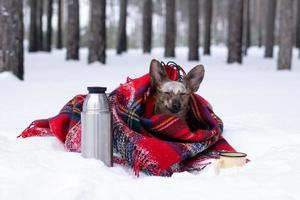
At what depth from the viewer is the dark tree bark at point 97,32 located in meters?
12.8

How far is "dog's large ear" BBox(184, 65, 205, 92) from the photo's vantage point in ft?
13.6

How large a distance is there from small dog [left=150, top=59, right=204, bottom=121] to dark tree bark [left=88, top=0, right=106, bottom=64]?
8.97 metres

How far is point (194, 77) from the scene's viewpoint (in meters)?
4.16

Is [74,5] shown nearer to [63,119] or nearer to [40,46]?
[40,46]

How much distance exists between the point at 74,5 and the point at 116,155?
40.5ft

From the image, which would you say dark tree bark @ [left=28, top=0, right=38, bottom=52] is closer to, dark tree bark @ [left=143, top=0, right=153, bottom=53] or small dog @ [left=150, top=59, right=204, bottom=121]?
dark tree bark @ [left=143, top=0, right=153, bottom=53]

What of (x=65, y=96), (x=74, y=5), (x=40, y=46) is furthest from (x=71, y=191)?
(x=40, y=46)

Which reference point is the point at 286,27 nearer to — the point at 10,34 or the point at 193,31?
the point at 193,31

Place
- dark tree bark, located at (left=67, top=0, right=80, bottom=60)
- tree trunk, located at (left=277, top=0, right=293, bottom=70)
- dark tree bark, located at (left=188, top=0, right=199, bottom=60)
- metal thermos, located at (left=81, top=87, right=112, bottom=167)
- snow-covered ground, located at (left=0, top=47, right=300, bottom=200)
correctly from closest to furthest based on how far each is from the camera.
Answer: snow-covered ground, located at (left=0, top=47, right=300, bottom=200), metal thermos, located at (left=81, top=87, right=112, bottom=167), tree trunk, located at (left=277, top=0, right=293, bottom=70), dark tree bark, located at (left=67, top=0, right=80, bottom=60), dark tree bark, located at (left=188, top=0, right=199, bottom=60)

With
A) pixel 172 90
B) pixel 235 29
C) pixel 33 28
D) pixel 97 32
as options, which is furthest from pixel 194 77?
pixel 33 28

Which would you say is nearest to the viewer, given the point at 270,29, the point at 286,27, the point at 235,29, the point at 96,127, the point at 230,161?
the point at 96,127

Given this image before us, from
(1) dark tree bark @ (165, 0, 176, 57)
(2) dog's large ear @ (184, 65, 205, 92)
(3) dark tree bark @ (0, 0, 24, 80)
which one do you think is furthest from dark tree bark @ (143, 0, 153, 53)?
(2) dog's large ear @ (184, 65, 205, 92)

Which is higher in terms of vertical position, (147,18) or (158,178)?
(147,18)

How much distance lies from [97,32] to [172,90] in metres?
9.38
